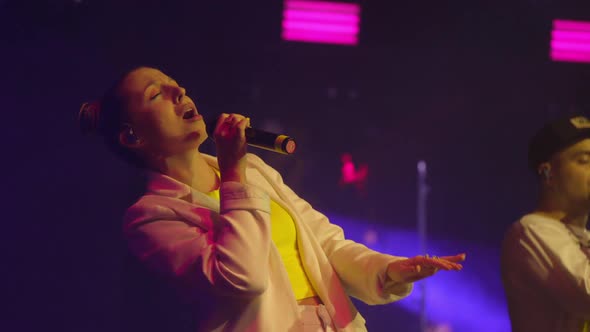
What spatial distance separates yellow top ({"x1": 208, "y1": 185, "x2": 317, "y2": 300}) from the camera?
200 centimetres

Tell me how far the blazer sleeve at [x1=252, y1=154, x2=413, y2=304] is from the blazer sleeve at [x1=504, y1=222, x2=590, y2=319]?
84 centimetres

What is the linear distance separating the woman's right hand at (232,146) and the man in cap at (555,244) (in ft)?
4.49

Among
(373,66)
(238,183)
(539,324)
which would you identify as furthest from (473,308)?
(238,183)

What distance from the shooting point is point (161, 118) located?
2029 mm

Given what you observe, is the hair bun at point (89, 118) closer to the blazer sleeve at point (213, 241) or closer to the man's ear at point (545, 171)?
the blazer sleeve at point (213, 241)

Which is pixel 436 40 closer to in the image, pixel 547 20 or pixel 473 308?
pixel 547 20

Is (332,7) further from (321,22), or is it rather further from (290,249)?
(290,249)

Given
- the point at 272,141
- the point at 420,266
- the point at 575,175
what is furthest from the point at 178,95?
the point at 575,175

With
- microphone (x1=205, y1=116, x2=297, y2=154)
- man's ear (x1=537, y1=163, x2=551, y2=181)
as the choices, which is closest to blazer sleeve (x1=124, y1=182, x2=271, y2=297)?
microphone (x1=205, y1=116, x2=297, y2=154)

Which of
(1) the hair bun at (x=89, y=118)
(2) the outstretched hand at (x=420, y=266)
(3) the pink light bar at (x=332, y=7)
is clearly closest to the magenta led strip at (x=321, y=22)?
(3) the pink light bar at (x=332, y=7)

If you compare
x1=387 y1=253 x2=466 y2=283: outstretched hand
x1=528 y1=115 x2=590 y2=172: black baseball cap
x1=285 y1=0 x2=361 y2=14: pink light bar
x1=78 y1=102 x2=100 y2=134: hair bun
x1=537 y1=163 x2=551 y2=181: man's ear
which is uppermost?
x1=285 y1=0 x2=361 y2=14: pink light bar

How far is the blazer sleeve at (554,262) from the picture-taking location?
8.12 ft

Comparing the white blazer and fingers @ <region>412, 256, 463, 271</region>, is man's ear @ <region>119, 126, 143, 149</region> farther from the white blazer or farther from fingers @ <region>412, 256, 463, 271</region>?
fingers @ <region>412, 256, 463, 271</region>

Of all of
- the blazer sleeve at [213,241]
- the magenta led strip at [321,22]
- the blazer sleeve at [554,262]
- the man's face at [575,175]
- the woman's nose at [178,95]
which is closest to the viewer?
the blazer sleeve at [213,241]
